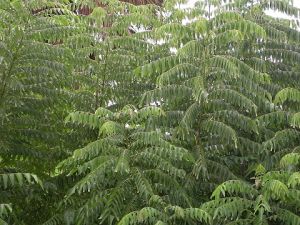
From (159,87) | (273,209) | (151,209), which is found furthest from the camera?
(159,87)

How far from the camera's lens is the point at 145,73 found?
18.2 ft

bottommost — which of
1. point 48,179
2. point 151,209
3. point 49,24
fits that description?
point 48,179

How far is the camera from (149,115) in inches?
196

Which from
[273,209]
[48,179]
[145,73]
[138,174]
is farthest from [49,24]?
[273,209]

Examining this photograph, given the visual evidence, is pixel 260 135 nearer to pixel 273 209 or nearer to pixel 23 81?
pixel 273 209

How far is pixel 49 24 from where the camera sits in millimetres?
5758

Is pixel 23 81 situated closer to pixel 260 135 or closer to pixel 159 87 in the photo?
pixel 159 87

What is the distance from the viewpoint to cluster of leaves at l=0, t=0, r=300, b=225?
4.57 metres

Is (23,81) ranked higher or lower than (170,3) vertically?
lower

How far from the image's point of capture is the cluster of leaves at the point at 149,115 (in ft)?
15.0

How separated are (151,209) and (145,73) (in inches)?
70.2

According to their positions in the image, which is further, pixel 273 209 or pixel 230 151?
pixel 230 151

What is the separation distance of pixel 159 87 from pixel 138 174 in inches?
46.0

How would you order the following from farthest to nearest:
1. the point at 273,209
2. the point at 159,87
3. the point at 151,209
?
the point at 159,87, the point at 273,209, the point at 151,209
